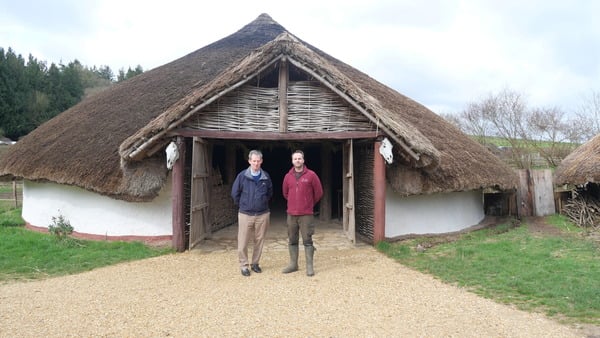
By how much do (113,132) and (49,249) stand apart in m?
2.68

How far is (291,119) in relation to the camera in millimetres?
7230

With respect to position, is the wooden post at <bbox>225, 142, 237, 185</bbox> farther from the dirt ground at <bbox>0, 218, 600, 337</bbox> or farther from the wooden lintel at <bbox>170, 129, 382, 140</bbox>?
the dirt ground at <bbox>0, 218, 600, 337</bbox>

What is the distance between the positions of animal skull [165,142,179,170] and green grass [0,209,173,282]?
1582 millimetres

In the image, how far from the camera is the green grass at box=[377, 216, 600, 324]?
4426 mm

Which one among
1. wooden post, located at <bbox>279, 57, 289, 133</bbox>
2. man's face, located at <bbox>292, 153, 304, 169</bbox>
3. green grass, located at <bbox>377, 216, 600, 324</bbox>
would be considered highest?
wooden post, located at <bbox>279, 57, 289, 133</bbox>

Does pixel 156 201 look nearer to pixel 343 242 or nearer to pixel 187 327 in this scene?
pixel 343 242

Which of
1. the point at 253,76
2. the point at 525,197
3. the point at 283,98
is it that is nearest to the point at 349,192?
the point at 283,98

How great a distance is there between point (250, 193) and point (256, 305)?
1686 millimetres

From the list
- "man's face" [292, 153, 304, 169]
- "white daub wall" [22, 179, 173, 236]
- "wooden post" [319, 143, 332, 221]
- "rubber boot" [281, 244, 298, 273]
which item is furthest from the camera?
"wooden post" [319, 143, 332, 221]

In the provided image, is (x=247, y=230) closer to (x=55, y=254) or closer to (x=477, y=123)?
(x=55, y=254)

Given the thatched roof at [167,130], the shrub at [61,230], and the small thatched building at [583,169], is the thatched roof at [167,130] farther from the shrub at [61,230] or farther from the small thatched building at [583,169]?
the small thatched building at [583,169]

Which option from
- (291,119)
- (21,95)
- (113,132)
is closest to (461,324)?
(291,119)

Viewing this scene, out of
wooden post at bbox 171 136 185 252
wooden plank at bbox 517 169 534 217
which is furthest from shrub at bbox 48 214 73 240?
wooden plank at bbox 517 169 534 217

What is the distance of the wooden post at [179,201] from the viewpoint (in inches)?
275
